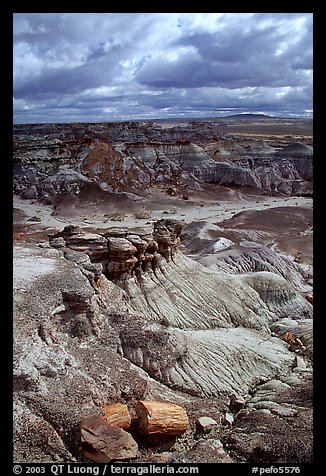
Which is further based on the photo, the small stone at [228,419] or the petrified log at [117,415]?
the small stone at [228,419]

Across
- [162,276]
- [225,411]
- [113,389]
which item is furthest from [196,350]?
[162,276]

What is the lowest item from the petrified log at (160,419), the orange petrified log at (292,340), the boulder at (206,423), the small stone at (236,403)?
the small stone at (236,403)

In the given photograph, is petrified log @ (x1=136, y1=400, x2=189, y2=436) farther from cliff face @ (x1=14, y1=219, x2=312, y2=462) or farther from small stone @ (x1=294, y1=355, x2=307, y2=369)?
small stone @ (x1=294, y1=355, x2=307, y2=369)

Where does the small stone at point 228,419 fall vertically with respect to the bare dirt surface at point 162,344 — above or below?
below

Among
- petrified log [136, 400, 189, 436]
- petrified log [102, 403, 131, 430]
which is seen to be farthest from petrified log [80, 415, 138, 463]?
petrified log [136, 400, 189, 436]

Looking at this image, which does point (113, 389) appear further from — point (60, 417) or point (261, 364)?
point (261, 364)

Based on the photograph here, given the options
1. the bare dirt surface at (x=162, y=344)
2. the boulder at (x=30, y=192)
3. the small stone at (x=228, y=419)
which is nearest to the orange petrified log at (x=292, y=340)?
the bare dirt surface at (x=162, y=344)

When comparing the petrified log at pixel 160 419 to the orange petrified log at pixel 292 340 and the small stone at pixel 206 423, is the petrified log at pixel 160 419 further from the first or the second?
the orange petrified log at pixel 292 340
